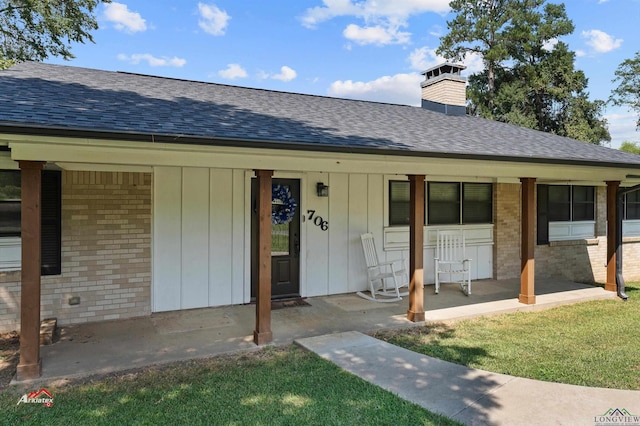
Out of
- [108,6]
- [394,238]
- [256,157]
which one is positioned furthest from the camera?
[108,6]

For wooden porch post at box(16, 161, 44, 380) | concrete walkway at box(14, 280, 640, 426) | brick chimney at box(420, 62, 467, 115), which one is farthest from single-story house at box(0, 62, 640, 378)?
brick chimney at box(420, 62, 467, 115)

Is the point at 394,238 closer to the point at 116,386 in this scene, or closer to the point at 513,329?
the point at 513,329

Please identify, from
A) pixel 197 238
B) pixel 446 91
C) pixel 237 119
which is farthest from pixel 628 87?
pixel 197 238

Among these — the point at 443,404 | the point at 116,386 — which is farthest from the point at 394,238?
the point at 116,386

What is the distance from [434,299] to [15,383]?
5.81 meters

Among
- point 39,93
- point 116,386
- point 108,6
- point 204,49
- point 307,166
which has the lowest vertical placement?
point 116,386

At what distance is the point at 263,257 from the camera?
16.1 feet

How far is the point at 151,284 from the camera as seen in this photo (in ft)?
20.0

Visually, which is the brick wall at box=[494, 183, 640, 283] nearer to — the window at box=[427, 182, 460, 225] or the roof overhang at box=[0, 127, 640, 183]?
the window at box=[427, 182, 460, 225]

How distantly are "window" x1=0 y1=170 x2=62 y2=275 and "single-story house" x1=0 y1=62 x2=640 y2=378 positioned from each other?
2cm

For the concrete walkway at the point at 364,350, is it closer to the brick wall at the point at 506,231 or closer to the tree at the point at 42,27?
the brick wall at the point at 506,231

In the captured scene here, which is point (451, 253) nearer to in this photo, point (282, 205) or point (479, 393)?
point (282, 205)

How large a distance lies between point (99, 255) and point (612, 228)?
8725 mm

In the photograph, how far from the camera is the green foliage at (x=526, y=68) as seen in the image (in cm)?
2314
